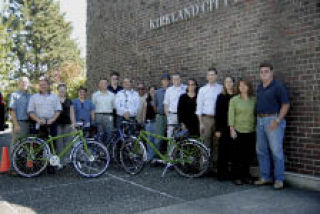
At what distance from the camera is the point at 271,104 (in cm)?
550

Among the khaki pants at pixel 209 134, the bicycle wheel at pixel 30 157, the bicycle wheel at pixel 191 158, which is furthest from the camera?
the khaki pants at pixel 209 134

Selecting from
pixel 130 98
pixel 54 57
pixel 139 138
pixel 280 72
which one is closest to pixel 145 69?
pixel 130 98

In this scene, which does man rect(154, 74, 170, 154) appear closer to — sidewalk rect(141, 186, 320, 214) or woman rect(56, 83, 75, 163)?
woman rect(56, 83, 75, 163)

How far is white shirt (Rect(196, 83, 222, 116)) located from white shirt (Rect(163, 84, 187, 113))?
0.75 meters

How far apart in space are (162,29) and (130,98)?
7.91 feet

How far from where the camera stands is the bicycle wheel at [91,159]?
6.23 m

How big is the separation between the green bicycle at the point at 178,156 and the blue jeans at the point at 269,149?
93 centimetres

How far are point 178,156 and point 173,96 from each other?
58.4 inches

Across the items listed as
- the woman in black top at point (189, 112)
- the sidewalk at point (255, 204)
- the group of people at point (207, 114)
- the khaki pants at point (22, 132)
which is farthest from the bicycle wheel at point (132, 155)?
the khaki pants at point (22, 132)

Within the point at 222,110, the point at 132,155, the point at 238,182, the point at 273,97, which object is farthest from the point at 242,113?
the point at 132,155

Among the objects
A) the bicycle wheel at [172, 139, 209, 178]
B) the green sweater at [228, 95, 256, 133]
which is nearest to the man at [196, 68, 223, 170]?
the bicycle wheel at [172, 139, 209, 178]

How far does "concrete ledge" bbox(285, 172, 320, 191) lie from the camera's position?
5.34 m

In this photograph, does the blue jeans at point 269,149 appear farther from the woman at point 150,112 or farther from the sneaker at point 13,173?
the sneaker at point 13,173

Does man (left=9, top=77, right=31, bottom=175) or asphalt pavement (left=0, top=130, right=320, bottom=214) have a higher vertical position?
man (left=9, top=77, right=31, bottom=175)
